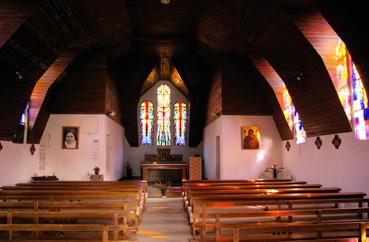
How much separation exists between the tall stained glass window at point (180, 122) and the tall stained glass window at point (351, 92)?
10.4 meters

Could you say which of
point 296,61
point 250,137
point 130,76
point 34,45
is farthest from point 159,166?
point 34,45

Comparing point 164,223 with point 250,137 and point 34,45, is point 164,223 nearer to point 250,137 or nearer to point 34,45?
point 34,45

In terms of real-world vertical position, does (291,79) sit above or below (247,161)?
above

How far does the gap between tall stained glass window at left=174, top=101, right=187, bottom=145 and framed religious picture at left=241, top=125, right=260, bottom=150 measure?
5828 mm

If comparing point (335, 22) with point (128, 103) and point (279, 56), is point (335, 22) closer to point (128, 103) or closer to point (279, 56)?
point (279, 56)

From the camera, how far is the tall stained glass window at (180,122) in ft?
57.7

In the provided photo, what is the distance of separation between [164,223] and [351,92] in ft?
17.2

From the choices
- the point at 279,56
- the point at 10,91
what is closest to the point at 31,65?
the point at 10,91

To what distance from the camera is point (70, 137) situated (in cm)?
1189

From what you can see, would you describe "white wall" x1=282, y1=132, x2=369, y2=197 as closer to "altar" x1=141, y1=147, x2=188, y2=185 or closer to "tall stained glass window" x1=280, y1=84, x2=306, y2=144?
"tall stained glass window" x1=280, y1=84, x2=306, y2=144

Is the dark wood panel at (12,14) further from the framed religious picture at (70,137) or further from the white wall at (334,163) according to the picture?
the white wall at (334,163)

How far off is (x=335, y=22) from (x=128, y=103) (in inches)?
422

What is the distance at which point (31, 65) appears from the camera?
8125mm

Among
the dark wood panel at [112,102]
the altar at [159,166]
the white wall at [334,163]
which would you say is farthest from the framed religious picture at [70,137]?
the white wall at [334,163]
